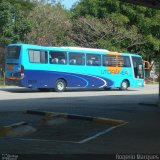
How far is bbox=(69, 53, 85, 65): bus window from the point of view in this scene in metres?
35.2

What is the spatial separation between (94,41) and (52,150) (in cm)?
4045

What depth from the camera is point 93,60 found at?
36719 mm

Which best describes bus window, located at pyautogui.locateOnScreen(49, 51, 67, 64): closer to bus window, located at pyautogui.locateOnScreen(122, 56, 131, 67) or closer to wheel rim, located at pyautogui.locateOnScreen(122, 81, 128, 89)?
bus window, located at pyautogui.locateOnScreen(122, 56, 131, 67)

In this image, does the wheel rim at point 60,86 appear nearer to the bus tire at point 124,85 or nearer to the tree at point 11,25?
the bus tire at point 124,85

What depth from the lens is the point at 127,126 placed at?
1500 cm

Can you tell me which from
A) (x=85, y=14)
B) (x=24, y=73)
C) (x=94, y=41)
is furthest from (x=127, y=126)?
(x=85, y=14)

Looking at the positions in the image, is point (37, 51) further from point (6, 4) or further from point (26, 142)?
point (26, 142)

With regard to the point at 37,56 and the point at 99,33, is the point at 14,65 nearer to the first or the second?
the point at 37,56

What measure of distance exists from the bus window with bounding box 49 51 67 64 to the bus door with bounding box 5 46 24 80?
91.3 inches

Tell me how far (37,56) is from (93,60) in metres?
5.01

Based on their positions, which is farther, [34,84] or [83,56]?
[83,56]

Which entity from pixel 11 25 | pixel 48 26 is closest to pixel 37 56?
pixel 11 25

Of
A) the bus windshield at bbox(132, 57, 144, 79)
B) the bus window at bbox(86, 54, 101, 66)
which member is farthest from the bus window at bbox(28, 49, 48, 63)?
the bus windshield at bbox(132, 57, 144, 79)

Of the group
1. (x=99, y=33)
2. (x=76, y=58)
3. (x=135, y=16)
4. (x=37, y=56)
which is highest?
(x=135, y=16)
